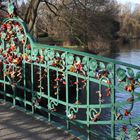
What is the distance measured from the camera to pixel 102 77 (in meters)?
4.19

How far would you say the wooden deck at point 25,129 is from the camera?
471cm

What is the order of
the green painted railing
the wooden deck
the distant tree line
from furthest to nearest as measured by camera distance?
the distant tree line, the wooden deck, the green painted railing

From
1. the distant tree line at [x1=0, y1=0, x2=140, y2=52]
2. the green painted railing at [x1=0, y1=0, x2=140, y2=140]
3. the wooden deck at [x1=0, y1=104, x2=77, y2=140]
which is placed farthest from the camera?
the distant tree line at [x1=0, y1=0, x2=140, y2=52]

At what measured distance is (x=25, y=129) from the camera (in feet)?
16.4

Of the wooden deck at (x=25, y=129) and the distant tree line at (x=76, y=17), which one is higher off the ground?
the distant tree line at (x=76, y=17)

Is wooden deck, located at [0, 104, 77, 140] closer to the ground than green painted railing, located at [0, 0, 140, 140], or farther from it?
closer to the ground

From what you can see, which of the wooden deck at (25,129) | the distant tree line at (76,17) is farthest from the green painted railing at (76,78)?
the distant tree line at (76,17)

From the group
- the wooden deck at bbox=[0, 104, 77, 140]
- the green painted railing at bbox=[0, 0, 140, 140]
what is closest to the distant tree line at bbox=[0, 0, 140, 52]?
the green painted railing at bbox=[0, 0, 140, 140]

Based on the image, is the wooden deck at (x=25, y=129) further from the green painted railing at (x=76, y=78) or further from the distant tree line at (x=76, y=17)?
the distant tree line at (x=76, y=17)

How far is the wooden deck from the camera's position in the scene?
471 cm

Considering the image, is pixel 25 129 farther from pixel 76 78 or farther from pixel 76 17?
pixel 76 17

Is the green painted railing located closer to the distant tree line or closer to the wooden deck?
the wooden deck

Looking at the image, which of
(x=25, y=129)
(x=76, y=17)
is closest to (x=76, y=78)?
(x=25, y=129)

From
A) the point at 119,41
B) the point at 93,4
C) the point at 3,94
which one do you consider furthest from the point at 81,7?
the point at 119,41
